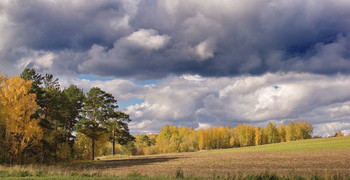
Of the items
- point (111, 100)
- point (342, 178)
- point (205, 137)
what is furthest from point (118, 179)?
point (205, 137)

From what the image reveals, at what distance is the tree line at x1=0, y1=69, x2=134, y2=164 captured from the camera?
151ft

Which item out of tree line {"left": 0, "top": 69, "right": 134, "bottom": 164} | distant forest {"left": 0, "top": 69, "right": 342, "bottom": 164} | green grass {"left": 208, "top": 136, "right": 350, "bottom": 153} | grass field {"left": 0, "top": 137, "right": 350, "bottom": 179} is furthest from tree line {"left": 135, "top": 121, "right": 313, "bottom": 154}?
grass field {"left": 0, "top": 137, "right": 350, "bottom": 179}

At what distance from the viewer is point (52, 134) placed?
181 ft

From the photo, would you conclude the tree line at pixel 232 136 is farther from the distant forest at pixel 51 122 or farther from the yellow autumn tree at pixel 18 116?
the yellow autumn tree at pixel 18 116

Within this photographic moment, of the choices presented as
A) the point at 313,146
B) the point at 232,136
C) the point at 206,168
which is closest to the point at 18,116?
the point at 206,168

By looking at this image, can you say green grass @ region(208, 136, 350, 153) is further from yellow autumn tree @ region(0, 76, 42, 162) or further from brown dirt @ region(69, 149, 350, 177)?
yellow autumn tree @ region(0, 76, 42, 162)

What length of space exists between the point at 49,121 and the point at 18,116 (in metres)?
10.6

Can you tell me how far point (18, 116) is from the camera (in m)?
45.6

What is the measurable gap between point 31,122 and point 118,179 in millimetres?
31110

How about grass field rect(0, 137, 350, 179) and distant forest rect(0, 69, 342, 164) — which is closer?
grass field rect(0, 137, 350, 179)

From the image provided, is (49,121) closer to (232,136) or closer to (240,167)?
(240,167)

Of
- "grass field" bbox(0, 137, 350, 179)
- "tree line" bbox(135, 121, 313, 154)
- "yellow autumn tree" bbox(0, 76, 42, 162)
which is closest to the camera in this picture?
"grass field" bbox(0, 137, 350, 179)

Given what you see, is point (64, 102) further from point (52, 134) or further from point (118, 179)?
point (118, 179)

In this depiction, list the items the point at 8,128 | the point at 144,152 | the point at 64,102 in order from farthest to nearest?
the point at 144,152, the point at 64,102, the point at 8,128
